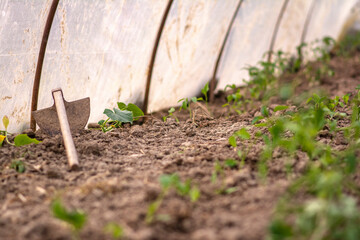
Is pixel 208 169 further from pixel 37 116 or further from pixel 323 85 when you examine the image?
pixel 323 85

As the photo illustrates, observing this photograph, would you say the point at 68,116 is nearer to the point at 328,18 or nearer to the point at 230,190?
the point at 230,190

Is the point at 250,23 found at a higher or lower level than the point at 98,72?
higher

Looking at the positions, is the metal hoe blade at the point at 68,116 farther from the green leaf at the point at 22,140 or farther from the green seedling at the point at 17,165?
the green seedling at the point at 17,165

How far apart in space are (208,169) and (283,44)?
434 centimetres

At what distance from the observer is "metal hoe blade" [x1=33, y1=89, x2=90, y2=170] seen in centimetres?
223

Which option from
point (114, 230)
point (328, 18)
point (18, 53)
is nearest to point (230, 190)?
point (114, 230)

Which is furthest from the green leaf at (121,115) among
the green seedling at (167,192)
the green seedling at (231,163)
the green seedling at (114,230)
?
the green seedling at (114,230)

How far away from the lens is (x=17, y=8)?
2.32 meters

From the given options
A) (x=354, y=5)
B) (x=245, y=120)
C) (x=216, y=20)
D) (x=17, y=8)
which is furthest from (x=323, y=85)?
(x=354, y=5)

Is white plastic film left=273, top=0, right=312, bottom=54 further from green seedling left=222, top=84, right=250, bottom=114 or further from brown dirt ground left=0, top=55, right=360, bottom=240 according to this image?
brown dirt ground left=0, top=55, right=360, bottom=240

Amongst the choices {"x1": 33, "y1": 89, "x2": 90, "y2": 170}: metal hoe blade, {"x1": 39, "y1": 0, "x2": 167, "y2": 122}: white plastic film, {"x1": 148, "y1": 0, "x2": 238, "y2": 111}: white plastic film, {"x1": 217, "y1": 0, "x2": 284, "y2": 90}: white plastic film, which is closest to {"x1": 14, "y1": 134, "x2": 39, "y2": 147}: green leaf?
{"x1": 33, "y1": 89, "x2": 90, "y2": 170}: metal hoe blade

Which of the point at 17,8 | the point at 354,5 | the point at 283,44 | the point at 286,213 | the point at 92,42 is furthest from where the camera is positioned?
the point at 354,5

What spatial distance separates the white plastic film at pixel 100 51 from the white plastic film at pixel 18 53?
0.10 m

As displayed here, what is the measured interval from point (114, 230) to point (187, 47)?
2784 millimetres
